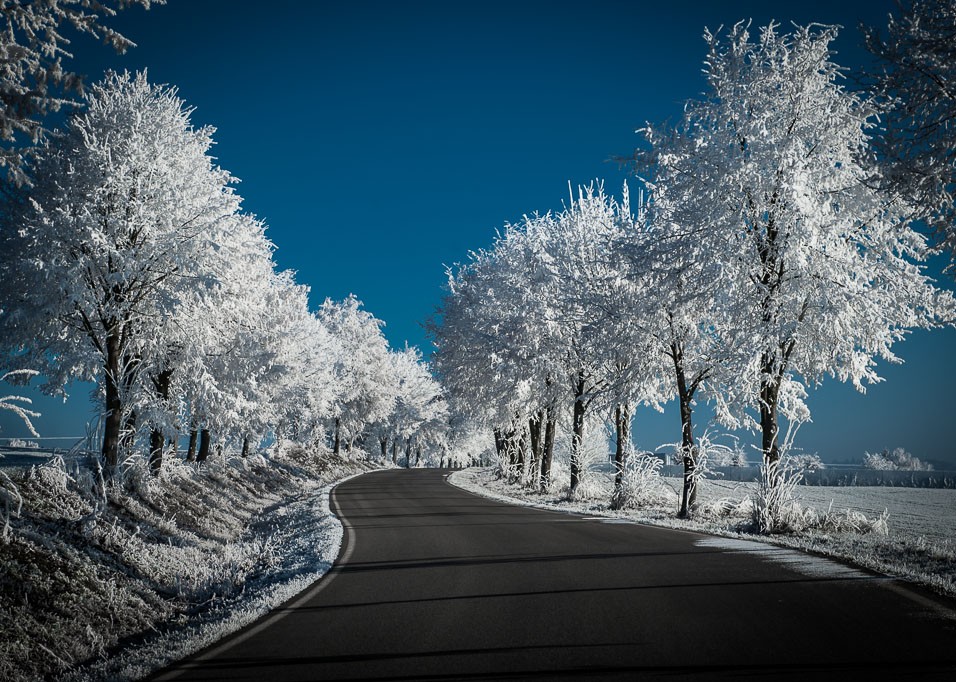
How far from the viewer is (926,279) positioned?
12.4 m

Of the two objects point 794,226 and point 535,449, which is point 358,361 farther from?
point 794,226

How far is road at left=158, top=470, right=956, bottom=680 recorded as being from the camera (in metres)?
4.47

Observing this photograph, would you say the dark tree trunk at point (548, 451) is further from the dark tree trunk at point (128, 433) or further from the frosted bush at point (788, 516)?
the dark tree trunk at point (128, 433)

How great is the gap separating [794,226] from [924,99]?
5128 mm

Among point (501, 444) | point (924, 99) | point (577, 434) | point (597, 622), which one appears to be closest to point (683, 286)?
point (924, 99)

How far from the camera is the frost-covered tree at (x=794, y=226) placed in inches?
483

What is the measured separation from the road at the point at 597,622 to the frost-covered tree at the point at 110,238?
8913 mm

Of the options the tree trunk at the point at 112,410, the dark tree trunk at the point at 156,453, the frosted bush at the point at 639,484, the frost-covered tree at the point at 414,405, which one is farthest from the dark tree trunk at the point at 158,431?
the frost-covered tree at the point at 414,405

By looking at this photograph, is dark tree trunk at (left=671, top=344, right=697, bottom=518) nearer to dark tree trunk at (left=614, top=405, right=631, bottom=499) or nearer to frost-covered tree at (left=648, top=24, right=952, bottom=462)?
frost-covered tree at (left=648, top=24, right=952, bottom=462)

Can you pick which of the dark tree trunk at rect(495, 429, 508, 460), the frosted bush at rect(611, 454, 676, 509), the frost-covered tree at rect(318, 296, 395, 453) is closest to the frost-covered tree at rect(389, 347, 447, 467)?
the frost-covered tree at rect(318, 296, 395, 453)

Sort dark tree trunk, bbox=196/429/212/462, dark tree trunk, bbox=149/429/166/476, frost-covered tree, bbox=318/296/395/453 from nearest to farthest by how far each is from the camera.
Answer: dark tree trunk, bbox=149/429/166/476 < dark tree trunk, bbox=196/429/212/462 < frost-covered tree, bbox=318/296/395/453

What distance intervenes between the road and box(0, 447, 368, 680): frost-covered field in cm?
107

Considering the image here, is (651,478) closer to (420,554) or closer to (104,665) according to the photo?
(420,554)

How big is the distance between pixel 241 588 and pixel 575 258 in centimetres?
1709
